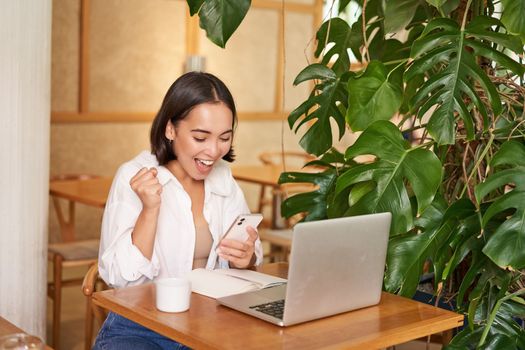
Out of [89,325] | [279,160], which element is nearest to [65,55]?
[279,160]

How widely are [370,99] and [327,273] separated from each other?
735mm

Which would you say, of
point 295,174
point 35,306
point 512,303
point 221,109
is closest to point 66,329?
point 35,306

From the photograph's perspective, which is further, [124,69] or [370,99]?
[124,69]

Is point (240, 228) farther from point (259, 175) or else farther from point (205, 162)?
point (259, 175)

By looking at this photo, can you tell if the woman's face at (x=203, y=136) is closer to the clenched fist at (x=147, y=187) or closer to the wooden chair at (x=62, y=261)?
the clenched fist at (x=147, y=187)

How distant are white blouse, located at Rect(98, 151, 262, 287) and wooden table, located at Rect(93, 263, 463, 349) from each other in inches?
8.6

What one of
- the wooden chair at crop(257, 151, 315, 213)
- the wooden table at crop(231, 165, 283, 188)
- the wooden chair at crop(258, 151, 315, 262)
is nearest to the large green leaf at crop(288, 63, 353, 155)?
the wooden chair at crop(258, 151, 315, 262)

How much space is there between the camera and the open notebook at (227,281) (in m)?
2.37

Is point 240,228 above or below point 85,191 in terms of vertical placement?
above

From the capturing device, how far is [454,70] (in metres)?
2.59

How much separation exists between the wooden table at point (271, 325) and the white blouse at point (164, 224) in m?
0.22

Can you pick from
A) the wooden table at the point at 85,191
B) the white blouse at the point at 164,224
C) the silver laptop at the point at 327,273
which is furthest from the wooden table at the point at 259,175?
the silver laptop at the point at 327,273

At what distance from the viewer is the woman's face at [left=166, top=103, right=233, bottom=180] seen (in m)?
2.72

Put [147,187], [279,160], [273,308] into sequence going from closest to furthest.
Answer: [273,308] → [147,187] → [279,160]
